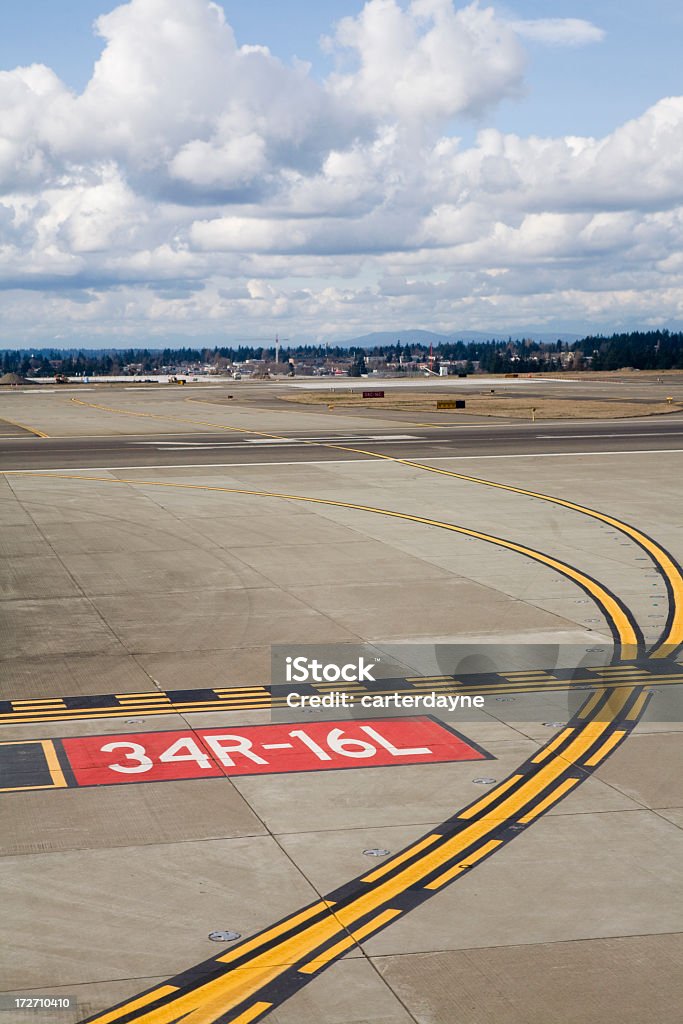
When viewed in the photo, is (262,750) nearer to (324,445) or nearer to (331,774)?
(331,774)

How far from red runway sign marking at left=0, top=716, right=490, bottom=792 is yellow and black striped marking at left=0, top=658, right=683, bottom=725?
1058mm

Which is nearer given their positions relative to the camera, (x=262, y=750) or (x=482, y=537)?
(x=262, y=750)

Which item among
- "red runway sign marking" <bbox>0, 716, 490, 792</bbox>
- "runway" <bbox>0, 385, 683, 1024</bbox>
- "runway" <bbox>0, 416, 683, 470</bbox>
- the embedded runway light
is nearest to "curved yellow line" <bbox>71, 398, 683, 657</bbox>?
"runway" <bbox>0, 385, 683, 1024</bbox>

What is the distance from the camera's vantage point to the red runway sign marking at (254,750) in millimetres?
13852

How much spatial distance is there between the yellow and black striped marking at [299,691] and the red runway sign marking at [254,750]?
41.7 inches

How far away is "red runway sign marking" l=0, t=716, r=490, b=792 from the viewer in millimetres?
13852

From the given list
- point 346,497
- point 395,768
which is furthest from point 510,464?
point 395,768

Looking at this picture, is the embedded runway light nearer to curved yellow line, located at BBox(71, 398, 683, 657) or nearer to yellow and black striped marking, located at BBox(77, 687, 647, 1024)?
yellow and black striped marking, located at BBox(77, 687, 647, 1024)

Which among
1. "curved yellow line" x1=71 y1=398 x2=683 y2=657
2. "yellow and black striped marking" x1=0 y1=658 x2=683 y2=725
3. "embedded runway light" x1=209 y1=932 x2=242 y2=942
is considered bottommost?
"yellow and black striped marking" x1=0 y1=658 x2=683 y2=725

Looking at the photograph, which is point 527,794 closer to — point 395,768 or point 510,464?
point 395,768

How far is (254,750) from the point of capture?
14.7m

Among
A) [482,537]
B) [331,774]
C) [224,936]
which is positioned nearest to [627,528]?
[482,537]

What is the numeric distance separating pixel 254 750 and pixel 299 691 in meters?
2.83

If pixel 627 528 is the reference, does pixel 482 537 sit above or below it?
below
